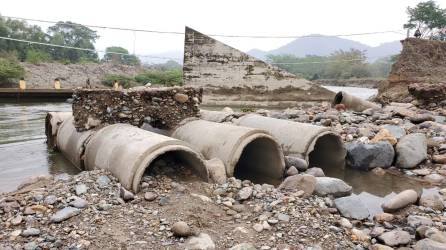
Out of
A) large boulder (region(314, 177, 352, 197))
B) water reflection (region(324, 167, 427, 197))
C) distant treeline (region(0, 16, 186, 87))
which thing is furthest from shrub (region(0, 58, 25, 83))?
large boulder (region(314, 177, 352, 197))

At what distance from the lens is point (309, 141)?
5914mm

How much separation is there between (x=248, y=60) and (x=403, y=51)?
606 cm

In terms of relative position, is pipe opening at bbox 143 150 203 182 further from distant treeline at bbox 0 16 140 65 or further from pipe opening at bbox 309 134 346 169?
distant treeline at bbox 0 16 140 65

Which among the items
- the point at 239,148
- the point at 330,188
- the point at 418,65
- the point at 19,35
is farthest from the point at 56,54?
the point at 330,188

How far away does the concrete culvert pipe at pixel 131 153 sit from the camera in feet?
13.7

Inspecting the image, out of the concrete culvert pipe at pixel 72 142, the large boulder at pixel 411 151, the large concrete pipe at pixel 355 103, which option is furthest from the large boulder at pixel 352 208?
the large concrete pipe at pixel 355 103

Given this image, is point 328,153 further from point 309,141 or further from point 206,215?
point 206,215

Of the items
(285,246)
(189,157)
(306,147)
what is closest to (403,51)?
(306,147)

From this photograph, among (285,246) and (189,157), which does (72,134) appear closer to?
(189,157)

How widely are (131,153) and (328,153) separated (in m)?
3.53

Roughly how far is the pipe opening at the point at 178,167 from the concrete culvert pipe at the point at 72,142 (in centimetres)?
144

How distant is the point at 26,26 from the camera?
138 ft

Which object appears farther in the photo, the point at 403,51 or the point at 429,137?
the point at 403,51

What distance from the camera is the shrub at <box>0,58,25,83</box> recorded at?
23.2 m
